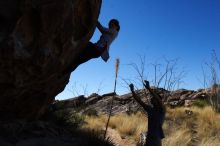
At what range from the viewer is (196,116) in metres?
17.7

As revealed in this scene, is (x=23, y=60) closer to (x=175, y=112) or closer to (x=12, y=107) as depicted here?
(x=12, y=107)

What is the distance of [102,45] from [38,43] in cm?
186

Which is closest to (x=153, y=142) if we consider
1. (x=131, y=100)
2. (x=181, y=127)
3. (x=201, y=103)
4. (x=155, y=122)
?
(x=155, y=122)

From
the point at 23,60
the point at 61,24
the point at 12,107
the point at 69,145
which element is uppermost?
the point at 61,24

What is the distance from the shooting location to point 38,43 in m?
6.36

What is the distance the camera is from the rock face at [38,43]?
19.6 ft

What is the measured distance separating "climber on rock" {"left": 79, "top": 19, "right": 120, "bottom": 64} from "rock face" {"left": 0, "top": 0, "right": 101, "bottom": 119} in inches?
7.5

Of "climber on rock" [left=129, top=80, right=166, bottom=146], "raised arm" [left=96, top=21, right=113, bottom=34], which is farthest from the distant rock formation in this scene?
"raised arm" [left=96, top=21, right=113, bottom=34]

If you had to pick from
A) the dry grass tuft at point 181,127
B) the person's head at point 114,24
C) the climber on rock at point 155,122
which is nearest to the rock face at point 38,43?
the person's head at point 114,24

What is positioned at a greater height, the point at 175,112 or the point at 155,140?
the point at 175,112

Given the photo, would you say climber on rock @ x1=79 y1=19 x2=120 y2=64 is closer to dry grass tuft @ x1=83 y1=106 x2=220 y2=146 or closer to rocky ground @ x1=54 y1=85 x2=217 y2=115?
dry grass tuft @ x1=83 y1=106 x2=220 y2=146

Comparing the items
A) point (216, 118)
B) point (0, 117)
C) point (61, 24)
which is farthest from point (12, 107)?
→ point (216, 118)

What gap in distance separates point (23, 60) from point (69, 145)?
2599 millimetres

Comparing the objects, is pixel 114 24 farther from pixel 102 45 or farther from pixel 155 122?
pixel 155 122
